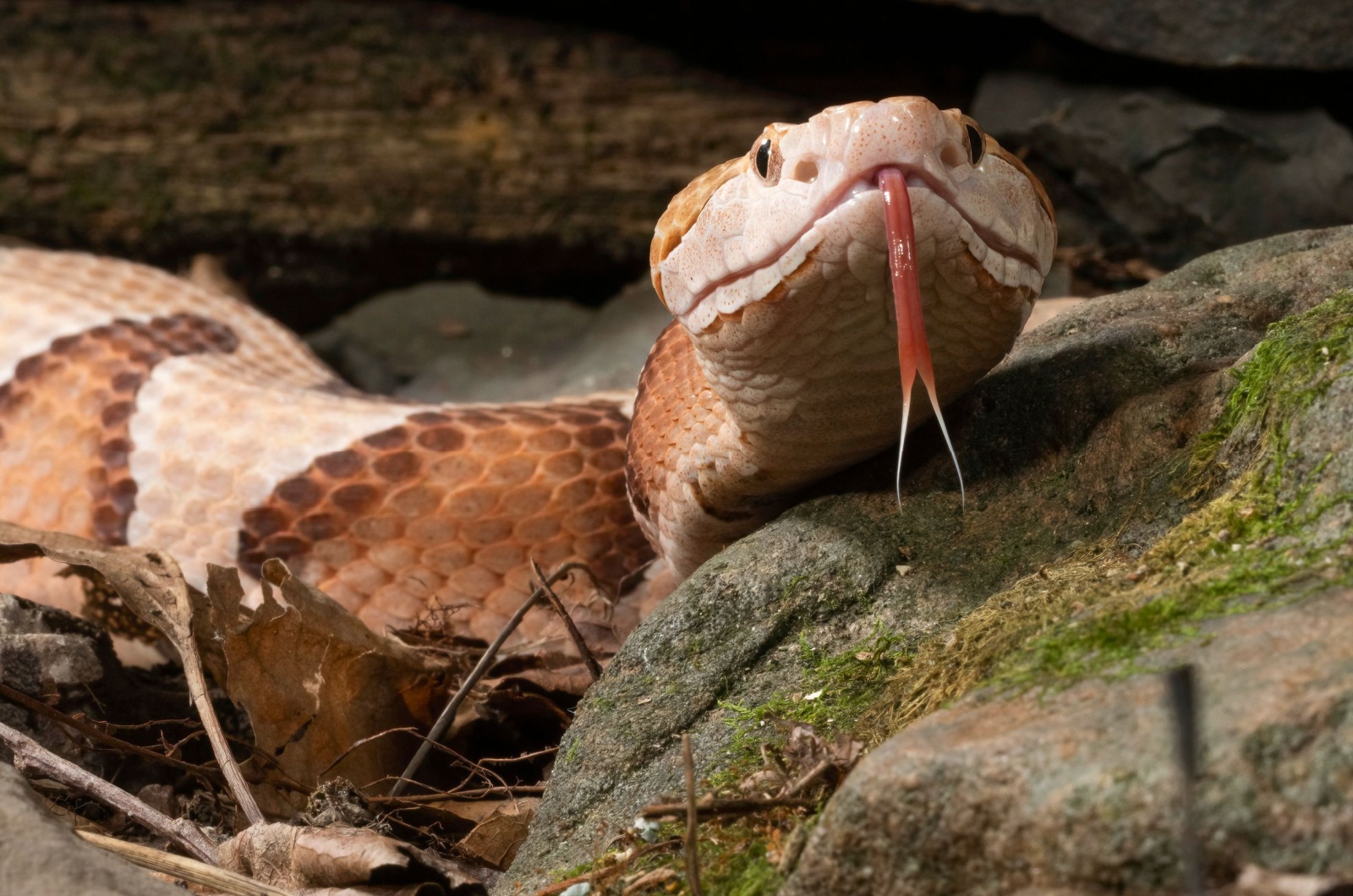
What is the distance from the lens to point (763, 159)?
1.78 metres

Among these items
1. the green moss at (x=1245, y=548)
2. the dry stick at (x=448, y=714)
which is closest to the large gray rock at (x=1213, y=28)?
the green moss at (x=1245, y=548)

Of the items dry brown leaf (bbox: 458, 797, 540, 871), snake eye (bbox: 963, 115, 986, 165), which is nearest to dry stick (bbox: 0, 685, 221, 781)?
dry brown leaf (bbox: 458, 797, 540, 871)

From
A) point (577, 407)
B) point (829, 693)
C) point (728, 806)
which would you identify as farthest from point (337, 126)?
point (728, 806)

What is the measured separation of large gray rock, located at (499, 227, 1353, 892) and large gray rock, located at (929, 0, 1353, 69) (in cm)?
194

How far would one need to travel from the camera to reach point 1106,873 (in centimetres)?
97

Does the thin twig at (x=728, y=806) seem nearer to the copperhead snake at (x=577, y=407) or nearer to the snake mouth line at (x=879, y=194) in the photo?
the copperhead snake at (x=577, y=407)

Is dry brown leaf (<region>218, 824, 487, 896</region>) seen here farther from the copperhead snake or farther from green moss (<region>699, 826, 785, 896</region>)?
the copperhead snake

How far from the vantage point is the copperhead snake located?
169cm

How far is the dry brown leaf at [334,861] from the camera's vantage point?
1616 mm

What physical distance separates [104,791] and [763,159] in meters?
1.25

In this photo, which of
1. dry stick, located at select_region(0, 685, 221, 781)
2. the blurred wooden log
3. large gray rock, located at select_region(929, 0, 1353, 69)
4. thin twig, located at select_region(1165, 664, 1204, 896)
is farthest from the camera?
the blurred wooden log

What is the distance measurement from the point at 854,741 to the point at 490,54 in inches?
140

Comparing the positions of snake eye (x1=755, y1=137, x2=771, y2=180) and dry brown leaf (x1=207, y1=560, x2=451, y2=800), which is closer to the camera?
snake eye (x1=755, y1=137, x2=771, y2=180)

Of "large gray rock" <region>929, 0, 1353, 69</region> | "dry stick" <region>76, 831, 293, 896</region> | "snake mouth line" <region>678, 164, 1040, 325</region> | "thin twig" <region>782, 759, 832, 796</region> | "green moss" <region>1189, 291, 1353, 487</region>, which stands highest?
"large gray rock" <region>929, 0, 1353, 69</region>
